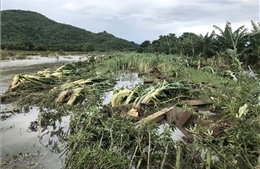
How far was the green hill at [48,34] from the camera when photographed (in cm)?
4150

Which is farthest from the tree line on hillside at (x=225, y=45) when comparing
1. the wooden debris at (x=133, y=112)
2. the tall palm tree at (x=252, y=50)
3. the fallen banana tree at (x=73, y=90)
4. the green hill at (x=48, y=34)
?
the green hill at (x=48, y=34)

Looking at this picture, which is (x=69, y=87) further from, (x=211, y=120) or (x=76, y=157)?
(x=76, y=157)

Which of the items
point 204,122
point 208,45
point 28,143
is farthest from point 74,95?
Result: point 208,45

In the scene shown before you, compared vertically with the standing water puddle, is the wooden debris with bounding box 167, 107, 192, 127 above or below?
above

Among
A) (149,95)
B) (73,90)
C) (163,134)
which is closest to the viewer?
(163,134)

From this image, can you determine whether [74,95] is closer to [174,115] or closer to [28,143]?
[28,143]

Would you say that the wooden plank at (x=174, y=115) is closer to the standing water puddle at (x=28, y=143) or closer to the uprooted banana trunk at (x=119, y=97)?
the standing water puddle at (x=28, y=143)

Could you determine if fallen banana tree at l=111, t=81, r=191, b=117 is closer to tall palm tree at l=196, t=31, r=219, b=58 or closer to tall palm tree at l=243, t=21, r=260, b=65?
tall palm tree at l=243, t=21, r=260, b=65

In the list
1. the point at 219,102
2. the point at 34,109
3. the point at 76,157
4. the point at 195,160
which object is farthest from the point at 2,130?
the point at 219,102

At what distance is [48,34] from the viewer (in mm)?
51250

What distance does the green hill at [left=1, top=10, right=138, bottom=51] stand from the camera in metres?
41.5

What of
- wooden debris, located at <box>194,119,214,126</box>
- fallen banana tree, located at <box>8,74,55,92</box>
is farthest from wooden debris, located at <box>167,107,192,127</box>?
fallen banana tree, located at <box>8,74,55,92</box>

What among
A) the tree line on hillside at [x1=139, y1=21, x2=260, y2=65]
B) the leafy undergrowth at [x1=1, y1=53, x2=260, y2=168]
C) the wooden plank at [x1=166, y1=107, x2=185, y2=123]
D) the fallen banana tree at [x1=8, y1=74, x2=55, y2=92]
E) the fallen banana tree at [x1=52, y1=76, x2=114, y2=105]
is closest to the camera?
the leafy undergrowth at [x1=1, y1=53, x2=260, y2=168]

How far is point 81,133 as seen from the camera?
121 inches
